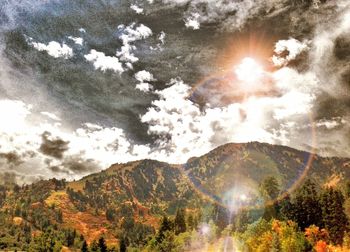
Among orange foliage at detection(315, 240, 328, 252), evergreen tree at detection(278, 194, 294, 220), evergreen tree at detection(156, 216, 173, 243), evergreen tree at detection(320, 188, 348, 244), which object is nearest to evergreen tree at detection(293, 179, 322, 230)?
evergreen tree at detection(278, 194, 294, 220)

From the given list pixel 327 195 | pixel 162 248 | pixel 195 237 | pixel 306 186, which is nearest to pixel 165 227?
pixel 162 248

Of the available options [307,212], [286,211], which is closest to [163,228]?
[286,211]

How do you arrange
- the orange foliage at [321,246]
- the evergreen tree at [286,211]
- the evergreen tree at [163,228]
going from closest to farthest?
the orange foliage at [321,246], the evergreen tree at [286,211], the evergreen tree at [163,228]

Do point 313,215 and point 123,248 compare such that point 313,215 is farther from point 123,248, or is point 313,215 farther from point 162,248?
point 123,248

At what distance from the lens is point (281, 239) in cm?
11544

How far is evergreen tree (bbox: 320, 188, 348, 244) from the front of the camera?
123 metres

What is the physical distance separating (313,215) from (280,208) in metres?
30.7

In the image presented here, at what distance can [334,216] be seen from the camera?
413ft

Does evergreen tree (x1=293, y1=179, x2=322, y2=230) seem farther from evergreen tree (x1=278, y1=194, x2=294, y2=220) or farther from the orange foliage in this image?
the orange foliage

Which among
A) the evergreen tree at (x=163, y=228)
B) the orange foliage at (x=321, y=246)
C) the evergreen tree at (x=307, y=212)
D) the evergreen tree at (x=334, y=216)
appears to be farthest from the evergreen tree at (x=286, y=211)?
the evergreen tree at (x=163, y=228)

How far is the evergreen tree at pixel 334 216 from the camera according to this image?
12338cm

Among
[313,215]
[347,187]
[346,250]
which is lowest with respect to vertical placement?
[346,250]

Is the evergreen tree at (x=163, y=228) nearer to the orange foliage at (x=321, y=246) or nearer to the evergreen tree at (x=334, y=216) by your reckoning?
the evergreen tree at (x=334, y=216)

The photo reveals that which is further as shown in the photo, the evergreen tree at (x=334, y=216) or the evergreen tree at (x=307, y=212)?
the evergreen tree at (x=307, y=212)
